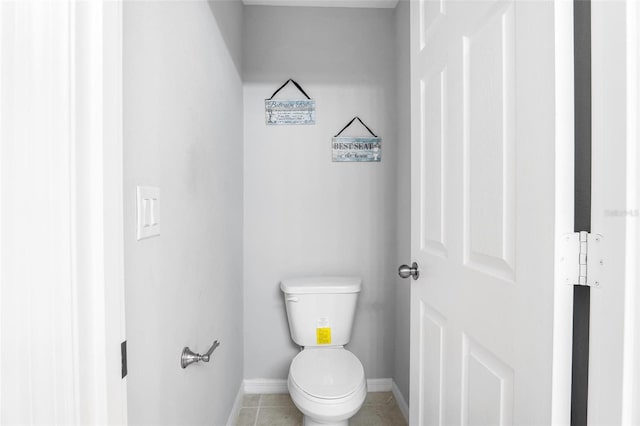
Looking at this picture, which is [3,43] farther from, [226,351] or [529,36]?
[226,351]

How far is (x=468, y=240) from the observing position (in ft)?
3.05

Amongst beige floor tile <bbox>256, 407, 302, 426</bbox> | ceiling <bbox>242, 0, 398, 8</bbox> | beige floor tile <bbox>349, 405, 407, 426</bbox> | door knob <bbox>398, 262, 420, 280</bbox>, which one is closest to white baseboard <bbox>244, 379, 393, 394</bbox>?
beige floor tile <bbox>256, 407, 302, 426</bbox>

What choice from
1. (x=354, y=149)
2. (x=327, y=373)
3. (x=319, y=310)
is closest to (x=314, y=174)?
(x=354, y=149)

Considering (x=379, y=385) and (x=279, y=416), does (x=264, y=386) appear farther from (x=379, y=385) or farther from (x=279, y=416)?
(x=379, y=385)

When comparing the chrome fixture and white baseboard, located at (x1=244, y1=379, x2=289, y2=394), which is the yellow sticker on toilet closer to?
white baseboard, located at (x1=244, y1=379, x2=289, y2=394)

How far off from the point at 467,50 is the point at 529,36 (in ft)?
0.81

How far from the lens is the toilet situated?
166cm

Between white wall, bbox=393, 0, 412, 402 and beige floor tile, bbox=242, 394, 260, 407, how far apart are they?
81cm

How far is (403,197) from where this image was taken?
6.87ft

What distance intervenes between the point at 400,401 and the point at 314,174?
136 centimetres

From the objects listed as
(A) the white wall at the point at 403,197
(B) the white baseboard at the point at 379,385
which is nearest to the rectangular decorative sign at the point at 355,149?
(A) the white wall at the point at 403,197

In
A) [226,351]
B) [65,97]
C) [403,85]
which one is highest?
[403,85]

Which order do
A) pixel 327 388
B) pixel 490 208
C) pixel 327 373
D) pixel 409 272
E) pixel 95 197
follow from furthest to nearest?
pixel 327 373 → pixel 327 388 → pixel 409 272 → pixel 490 208 → pixel 95 197

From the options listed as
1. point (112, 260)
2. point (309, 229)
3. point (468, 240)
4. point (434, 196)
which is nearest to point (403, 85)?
point (309, 229)
